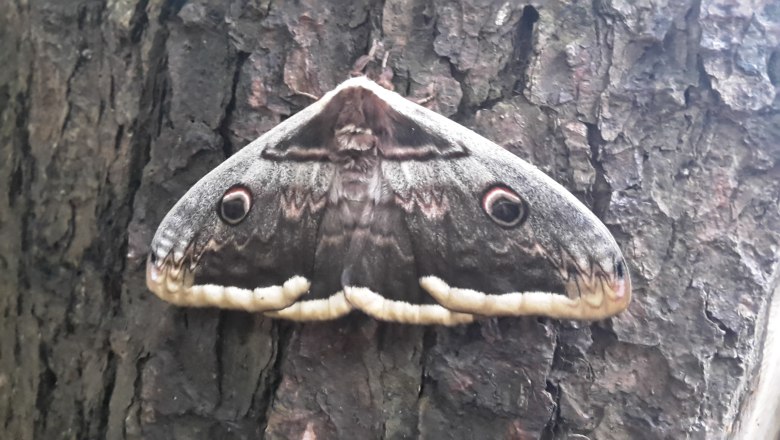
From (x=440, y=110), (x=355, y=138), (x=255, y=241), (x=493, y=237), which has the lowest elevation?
(x=255, y=241)

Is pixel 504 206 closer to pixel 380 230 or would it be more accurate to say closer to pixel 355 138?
pixel 380 230

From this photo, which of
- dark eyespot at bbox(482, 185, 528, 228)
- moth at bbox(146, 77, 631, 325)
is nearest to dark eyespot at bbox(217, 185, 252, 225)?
moth at bbox(146, 77, 631, 325)

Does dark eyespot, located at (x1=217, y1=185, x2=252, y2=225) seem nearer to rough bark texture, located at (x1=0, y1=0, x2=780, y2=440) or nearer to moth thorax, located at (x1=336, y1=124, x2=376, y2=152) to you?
rough bark texture, located at (x1=0, y1=0, x2=780, y2=440)

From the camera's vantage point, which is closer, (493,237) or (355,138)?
(493,237)

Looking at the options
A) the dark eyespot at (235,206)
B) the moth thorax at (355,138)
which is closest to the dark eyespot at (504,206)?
the moth thorax at (355,138)

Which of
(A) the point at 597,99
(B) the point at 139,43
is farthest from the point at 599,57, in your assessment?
(B) the point at 139,43

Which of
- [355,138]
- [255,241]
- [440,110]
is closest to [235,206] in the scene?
[255,241]

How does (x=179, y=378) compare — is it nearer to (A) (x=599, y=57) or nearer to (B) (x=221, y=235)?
(B) (x=221, y=235)
